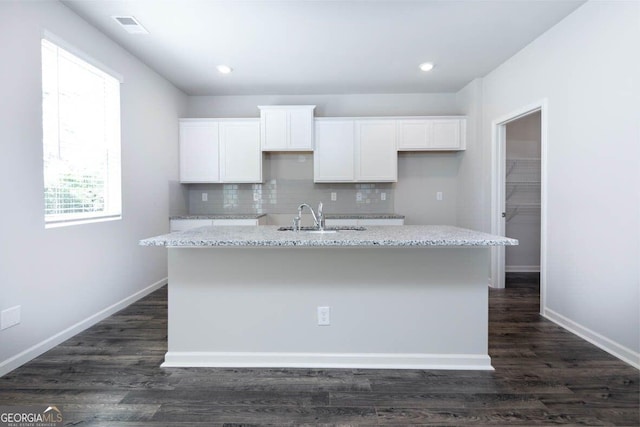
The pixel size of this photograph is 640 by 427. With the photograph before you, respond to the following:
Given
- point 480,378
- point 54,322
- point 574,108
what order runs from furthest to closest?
1. point 574,108
2. point 54,322
3. point 480,378

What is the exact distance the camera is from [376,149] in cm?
474

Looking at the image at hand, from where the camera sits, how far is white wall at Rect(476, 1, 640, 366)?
2.32m

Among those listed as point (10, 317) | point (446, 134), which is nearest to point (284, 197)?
point (446, 134)

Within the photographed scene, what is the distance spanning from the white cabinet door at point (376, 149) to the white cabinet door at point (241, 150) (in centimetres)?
134

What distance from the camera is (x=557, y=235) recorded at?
304 centimetres

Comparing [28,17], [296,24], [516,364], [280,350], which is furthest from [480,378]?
[28,17]

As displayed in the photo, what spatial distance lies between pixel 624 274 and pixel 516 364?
952 mm

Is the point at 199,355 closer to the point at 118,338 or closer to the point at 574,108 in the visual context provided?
the point at 118,338

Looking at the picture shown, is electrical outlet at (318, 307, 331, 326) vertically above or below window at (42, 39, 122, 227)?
below

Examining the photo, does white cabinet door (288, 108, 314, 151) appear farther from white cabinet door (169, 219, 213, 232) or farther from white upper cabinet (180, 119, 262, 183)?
white cabinet door (169, 219, 213, 232)

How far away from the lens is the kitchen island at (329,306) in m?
2.26

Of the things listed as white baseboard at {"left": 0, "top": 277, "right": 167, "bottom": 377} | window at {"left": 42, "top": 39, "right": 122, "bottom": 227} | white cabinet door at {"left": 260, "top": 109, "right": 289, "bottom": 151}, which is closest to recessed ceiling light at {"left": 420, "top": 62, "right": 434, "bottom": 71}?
white cabinet door at {"left": 260, "top": 109, "right": 289, "bottom": 151}

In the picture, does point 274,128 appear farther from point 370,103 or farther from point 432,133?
point 432,133

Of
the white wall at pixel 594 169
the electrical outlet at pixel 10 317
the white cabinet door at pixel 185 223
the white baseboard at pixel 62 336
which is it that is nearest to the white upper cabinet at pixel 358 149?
the white cabinet door at pixel 185 223
